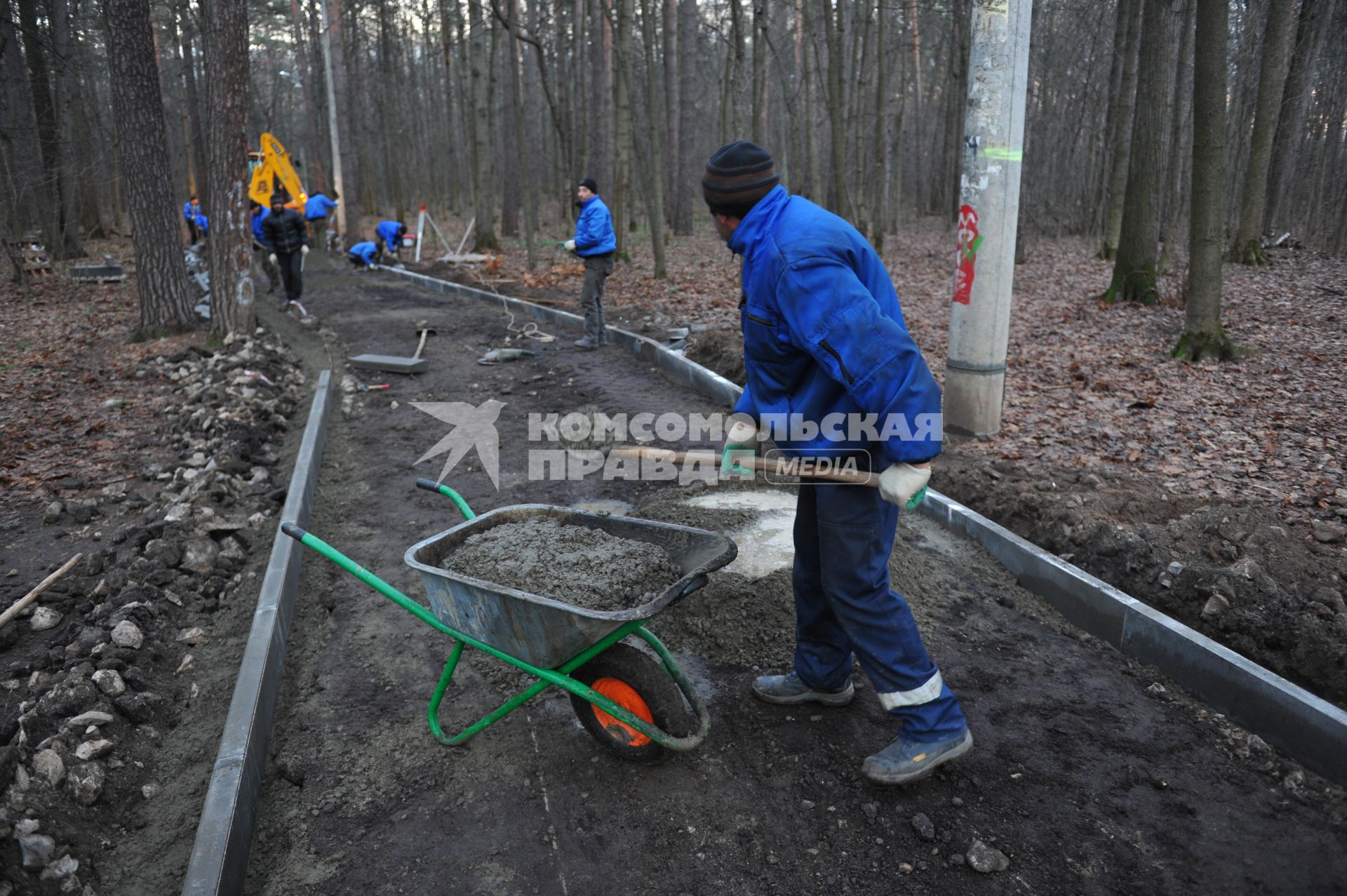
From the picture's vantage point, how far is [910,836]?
2803mm

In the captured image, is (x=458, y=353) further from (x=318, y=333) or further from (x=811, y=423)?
(x=811, y=423)

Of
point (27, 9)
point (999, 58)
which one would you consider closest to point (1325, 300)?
point (999, 58)

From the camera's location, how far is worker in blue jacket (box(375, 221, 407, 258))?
66.3 ft

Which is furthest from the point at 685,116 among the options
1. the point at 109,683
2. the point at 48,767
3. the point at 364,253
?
the point at 48,767

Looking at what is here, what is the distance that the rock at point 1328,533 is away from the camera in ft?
14.4

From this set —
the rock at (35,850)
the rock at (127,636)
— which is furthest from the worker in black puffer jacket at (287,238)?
the rock at (35,850)

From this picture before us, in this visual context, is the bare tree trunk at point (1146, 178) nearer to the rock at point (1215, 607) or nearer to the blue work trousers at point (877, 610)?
the rock at point (1215, 607)

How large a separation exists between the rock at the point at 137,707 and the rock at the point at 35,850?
29.7 inches

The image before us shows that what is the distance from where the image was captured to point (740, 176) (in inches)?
112

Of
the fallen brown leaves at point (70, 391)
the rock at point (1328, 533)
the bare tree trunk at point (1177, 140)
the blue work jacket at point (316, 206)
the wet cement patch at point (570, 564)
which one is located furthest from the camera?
the blue work jacket at point (316, 206)

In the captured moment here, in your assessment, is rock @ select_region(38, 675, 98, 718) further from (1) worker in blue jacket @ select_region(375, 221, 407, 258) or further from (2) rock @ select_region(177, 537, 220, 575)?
(1) worker in blue jacket @ select_region(375, 221, 407, 258)

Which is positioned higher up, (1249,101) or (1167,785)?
(1249,101)

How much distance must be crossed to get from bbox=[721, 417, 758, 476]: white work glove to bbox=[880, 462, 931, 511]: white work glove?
59cm

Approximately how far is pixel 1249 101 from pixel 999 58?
17.8 m
